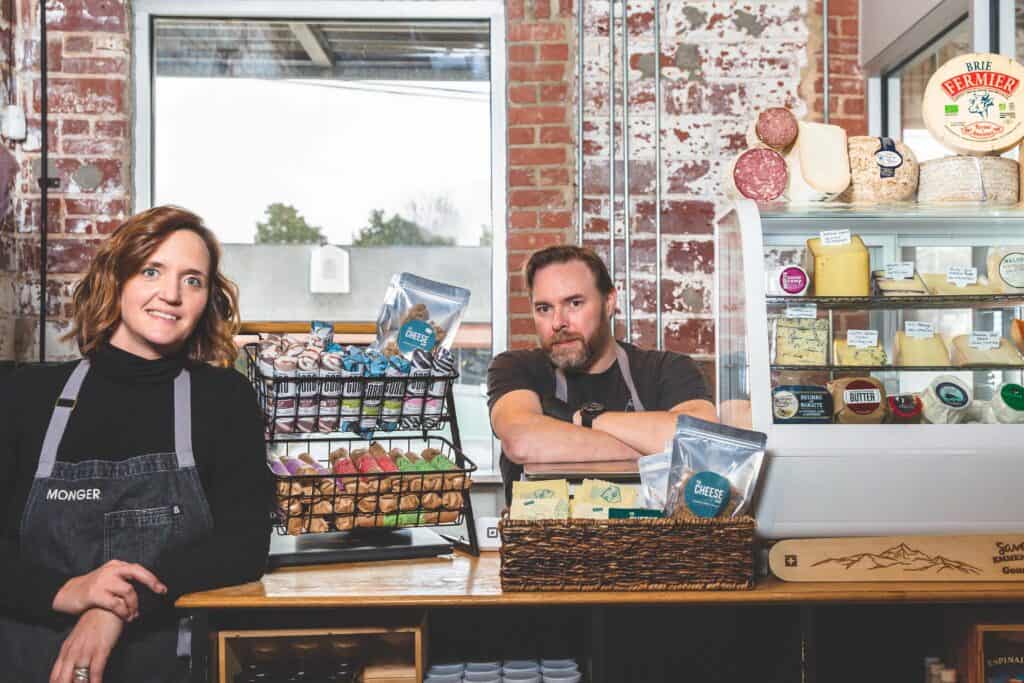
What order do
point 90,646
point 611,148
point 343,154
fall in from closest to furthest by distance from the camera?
1. point 90,646
2. point 611,148
3. point 343,154

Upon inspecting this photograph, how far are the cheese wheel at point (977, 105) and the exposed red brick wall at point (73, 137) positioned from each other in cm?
268

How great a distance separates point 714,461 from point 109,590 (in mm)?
1134

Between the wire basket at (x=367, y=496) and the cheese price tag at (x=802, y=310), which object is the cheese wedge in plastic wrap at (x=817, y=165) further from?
the wire basket at (x=367, y=496)

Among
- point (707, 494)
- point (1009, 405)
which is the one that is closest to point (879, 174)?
point (1009, 405)

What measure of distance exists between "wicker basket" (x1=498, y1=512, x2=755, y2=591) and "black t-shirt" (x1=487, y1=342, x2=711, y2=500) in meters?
0.90

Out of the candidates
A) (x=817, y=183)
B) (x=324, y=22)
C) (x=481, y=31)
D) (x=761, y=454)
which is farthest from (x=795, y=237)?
(x=324, y=22)

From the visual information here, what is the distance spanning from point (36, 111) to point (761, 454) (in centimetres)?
286

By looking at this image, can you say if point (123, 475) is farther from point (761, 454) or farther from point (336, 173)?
point (336, 173)

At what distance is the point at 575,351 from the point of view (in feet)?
9.07

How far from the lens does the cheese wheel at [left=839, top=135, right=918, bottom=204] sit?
2.37 m

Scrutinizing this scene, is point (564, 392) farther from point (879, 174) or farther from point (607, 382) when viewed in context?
point (879, 174)

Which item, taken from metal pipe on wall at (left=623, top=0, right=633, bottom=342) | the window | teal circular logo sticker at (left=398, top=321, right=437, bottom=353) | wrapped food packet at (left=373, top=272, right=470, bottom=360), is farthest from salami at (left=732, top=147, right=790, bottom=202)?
the window

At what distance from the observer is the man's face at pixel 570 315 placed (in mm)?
2771

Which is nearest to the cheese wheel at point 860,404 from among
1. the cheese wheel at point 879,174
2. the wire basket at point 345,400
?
the cheese wheel at point 879,174
